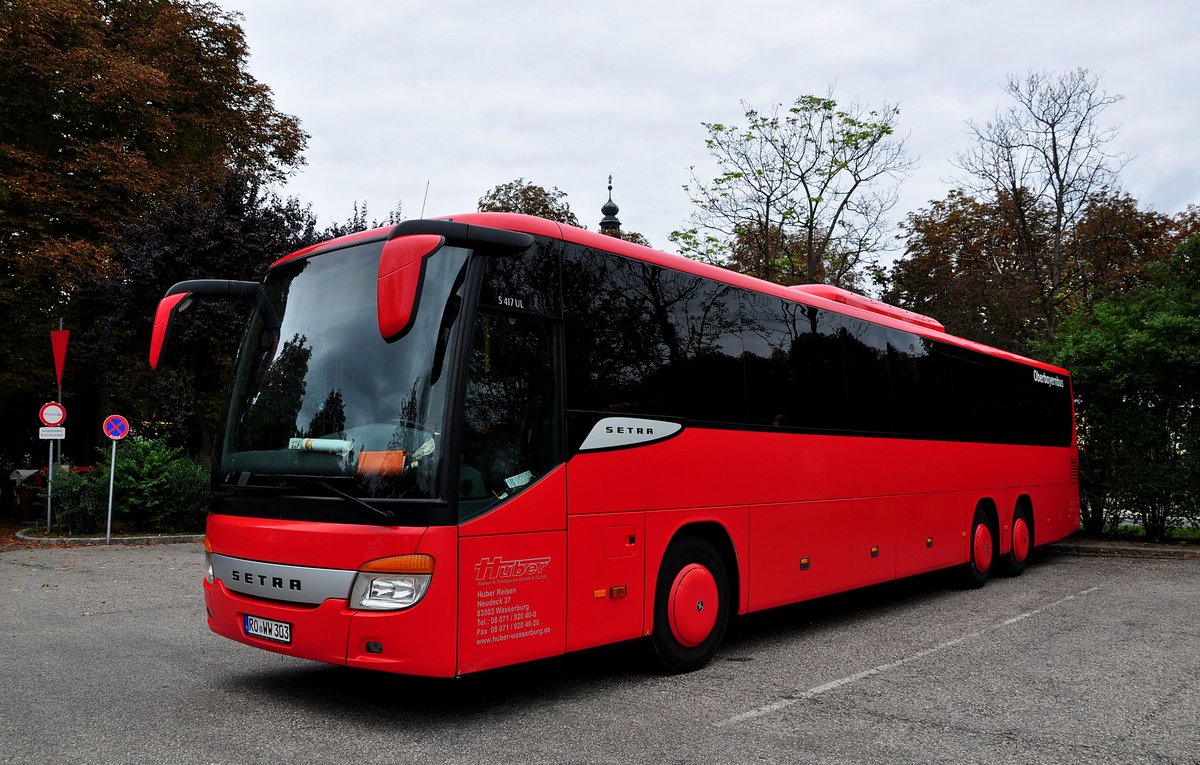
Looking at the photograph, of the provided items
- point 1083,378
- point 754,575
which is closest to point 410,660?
point 754,575

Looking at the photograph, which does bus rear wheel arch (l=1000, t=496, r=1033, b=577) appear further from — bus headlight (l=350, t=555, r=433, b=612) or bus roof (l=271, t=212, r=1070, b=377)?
bus headlight (l=350, t=555, r=433, b=612)

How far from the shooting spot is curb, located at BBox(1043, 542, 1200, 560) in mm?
15367

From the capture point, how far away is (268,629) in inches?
226

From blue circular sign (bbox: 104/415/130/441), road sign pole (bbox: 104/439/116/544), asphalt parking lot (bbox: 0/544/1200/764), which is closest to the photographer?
asphalt parking lot (bbox: 0/544/1200/764)

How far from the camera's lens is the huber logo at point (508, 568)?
5.49m

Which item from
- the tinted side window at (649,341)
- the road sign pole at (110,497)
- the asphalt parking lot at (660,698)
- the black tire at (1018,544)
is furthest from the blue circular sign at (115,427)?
the black tire at (1018,544)

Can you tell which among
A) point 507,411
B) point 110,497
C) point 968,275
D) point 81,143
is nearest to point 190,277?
point 110,497

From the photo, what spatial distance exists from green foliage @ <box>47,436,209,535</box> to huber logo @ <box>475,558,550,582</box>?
14583 millimetres

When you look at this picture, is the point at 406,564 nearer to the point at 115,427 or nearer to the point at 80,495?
the point at 115,427

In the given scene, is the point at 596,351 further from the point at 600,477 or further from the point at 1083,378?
the point at 1083,378

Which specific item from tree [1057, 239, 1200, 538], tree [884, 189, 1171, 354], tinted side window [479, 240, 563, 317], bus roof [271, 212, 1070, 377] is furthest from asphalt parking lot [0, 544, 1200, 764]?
tree [884, 189, 1171, 354]

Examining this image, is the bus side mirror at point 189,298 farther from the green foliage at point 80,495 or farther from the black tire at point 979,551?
the green foliage at point 80,495

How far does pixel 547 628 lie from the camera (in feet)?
19.2

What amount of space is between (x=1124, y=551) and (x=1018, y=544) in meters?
3.86
